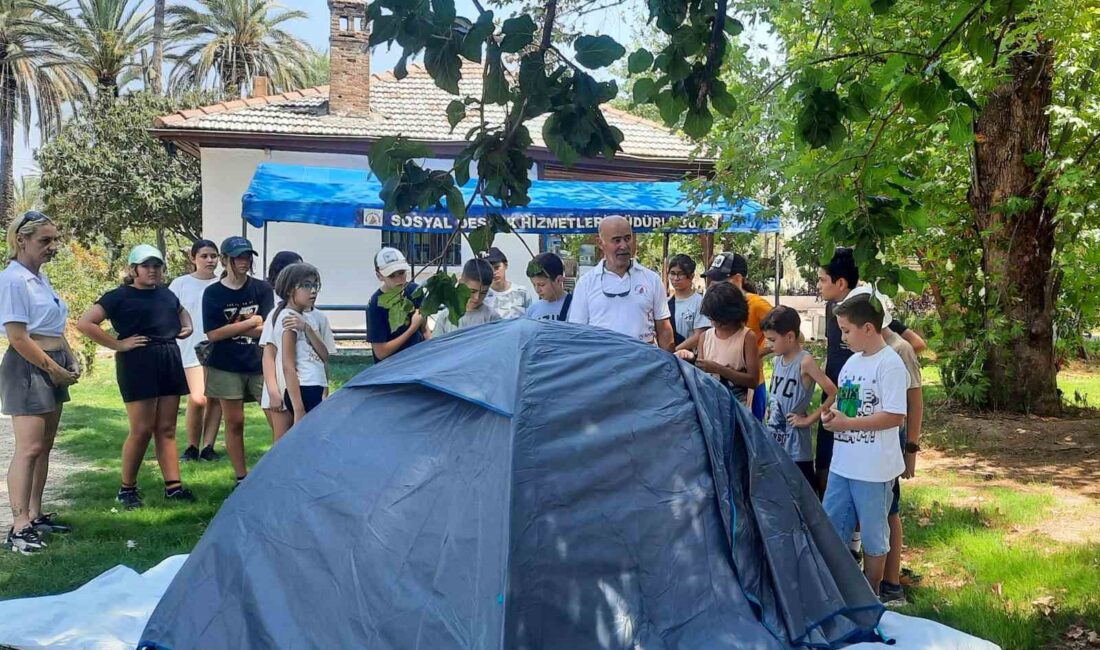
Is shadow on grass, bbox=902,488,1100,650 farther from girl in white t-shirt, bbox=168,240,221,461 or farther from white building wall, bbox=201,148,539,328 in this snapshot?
white building wall, bbox=201,148,539,328

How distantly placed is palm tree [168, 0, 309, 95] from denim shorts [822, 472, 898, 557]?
32.3m

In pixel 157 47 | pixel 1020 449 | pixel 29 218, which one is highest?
pixel 157 47

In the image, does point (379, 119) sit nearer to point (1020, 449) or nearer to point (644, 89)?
point (1020, 449)

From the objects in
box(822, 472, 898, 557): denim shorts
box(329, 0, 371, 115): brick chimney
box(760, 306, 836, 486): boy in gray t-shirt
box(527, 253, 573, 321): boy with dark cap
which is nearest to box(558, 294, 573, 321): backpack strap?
box(527, 253, 573, 321): boy with dark cap

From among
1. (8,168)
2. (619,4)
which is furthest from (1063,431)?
(8,168)

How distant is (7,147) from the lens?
3359 centimetres

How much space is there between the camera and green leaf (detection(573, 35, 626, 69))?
9.37 ft

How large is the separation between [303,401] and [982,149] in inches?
270

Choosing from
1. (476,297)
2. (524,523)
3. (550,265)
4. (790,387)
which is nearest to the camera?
(524,523)

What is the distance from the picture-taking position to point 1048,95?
A: 856cm

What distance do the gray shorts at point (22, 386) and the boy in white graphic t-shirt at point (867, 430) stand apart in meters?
4.05

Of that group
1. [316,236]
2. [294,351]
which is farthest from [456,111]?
[316,236]

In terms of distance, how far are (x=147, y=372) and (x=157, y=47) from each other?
29.1 metres

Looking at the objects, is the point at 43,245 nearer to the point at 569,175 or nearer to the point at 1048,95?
the point at 1048,95
